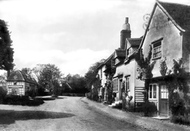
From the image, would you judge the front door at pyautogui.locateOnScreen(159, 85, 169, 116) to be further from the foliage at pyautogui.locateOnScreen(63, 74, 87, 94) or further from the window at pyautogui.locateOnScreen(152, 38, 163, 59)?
the foliage at pyautogui.locateOnScreen(63, 74, 87, 94)

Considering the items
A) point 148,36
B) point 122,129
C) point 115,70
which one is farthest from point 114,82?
point 122,129

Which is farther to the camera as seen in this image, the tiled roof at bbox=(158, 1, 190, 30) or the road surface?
the tiled roof at bbox=(158, 1, 190, 30)

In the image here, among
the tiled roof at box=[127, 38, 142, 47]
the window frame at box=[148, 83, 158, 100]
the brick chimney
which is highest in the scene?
the brick chimney

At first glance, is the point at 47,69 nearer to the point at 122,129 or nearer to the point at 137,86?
the point at 137,86

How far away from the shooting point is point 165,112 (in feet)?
53.8

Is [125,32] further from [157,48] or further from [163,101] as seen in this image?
[163,101]

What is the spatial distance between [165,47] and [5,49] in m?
10.9

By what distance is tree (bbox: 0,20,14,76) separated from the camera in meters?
17.0

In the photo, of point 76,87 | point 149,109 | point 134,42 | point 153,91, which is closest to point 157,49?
point 153,91

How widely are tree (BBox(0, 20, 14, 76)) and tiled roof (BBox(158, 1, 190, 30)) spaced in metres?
10.9

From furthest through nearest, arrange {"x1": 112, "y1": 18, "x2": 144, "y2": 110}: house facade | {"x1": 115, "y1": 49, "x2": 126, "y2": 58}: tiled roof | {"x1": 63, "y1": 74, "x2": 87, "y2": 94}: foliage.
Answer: {"x1": 63, "y1": 74, "x2": 87, "y2": 94}: foliage → {"x1": 115, "y1": 49, "x2": 126, "y2": 58}: tiled roof → {"x1": 112, "y1": 18, "x2": 144, "y2": 110}: house facade

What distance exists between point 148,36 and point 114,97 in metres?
12.7

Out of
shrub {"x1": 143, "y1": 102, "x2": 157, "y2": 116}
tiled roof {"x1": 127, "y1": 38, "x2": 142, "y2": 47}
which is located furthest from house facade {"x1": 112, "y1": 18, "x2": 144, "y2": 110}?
shrub {"x1": 143, "y1": 102, "x2": 157, "y2": 116}

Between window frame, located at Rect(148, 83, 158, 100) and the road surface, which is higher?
window frame, located at Rect(148, 83, 158, 100)
